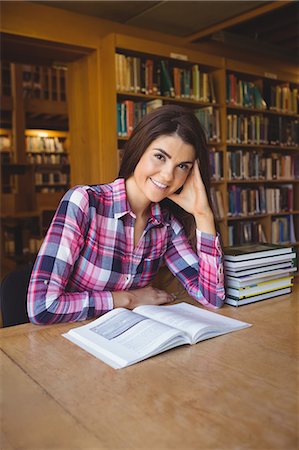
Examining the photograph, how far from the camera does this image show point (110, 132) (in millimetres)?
3250

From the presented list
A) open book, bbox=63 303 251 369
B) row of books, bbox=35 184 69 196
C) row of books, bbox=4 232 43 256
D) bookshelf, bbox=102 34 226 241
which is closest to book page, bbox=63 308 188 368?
open book, bbox=63 303 251 369

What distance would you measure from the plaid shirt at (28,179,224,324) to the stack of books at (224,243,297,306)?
0.14 ft

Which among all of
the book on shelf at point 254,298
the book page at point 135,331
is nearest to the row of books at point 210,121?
the book on shelf at point 254,298

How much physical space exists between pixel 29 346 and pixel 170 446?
0.51 metres

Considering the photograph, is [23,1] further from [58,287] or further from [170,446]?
[170,446]

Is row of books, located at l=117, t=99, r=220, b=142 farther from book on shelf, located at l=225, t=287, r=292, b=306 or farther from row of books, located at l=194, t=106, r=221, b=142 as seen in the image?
book on shelf, located at l=225, t=287, r=292, b=306

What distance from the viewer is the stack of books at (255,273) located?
140cm

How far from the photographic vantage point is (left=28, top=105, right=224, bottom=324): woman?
126 cm

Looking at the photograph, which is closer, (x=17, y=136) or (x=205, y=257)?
(x=205, y=257)

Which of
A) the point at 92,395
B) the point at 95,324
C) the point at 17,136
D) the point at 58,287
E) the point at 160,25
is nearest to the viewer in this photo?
the point at 92,395

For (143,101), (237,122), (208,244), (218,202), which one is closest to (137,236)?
(208,244)

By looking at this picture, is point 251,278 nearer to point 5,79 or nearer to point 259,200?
point 259,200

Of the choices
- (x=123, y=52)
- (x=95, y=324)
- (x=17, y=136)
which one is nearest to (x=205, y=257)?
(x=95, y=324)

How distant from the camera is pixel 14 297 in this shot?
52.9 inches
